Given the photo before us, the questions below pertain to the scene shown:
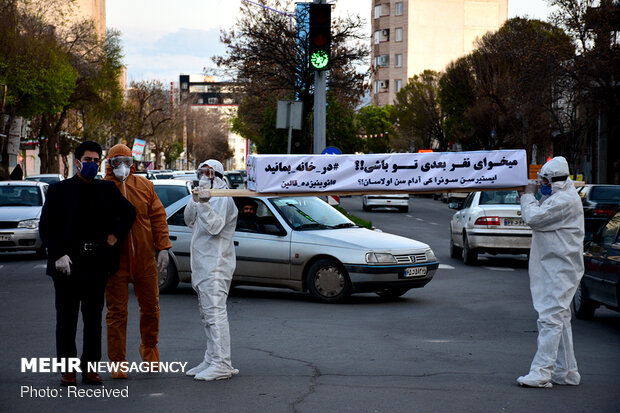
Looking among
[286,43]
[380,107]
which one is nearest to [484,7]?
[380,107]

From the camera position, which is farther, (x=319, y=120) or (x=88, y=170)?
(x=319, y=120)

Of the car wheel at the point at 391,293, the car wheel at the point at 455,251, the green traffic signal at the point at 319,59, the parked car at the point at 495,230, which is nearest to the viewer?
the car wheel at the point at 391,293

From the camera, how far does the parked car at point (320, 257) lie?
12.3 meters

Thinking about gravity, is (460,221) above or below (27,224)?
above

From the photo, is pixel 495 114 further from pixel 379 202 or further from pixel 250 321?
pixel 250 321

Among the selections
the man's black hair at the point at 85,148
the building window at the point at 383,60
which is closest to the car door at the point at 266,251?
the man's black hair at the point at 85,148

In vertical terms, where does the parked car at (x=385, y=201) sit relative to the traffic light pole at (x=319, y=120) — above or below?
below

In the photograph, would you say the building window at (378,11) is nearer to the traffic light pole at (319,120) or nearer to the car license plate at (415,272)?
the traffic light pole at (319,120)

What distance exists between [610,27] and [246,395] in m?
34.6

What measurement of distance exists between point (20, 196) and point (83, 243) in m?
15.5

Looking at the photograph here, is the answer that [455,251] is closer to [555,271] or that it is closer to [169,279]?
[169,279]

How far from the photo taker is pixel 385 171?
27.5 ft

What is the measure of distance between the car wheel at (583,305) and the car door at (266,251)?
3793 mm

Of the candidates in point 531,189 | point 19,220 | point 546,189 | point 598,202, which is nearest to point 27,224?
point 19,220
